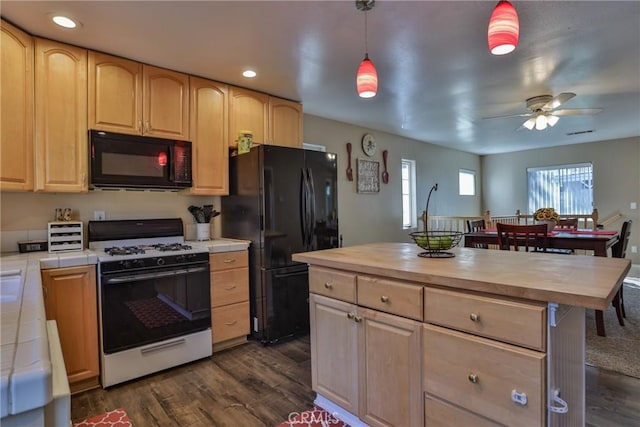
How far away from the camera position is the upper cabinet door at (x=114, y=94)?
260 cm

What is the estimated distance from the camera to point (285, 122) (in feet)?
12.5

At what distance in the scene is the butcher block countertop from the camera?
1120 millimetres

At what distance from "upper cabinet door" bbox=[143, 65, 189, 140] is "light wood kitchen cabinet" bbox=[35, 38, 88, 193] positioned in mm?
440

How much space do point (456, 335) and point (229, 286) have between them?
2.10m

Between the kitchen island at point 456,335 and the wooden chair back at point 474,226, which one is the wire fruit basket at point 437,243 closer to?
the kitchen island at point 456,335

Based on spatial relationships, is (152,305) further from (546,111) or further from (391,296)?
(546,111)

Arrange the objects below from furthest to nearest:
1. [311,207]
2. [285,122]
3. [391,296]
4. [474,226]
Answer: [474,226] → [285,122] → [311,207] → [391,296]

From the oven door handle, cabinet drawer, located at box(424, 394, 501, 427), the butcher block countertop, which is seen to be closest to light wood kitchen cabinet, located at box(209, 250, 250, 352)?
the oven door handle

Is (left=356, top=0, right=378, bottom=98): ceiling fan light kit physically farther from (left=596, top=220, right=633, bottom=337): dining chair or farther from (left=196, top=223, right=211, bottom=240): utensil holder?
(left=596, top=220, right=633, bottom=337): dining chair

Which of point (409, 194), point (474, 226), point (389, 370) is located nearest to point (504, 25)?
point (389, 370)

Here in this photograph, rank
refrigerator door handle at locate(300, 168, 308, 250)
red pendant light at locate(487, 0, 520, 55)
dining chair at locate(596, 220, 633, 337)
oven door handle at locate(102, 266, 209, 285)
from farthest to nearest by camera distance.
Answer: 1. refrigerator door handle at locate(300, 168, 308, 250)
2. dining chair at locate(596, 220, 633, 337)
3. oven door handle at locate(102, 266, 209, 285)
4. red pendant light at locate(487, 0, 520, 55)

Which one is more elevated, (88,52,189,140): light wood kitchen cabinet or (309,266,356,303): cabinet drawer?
(88,52,189,140): light wood kitchen cabinet

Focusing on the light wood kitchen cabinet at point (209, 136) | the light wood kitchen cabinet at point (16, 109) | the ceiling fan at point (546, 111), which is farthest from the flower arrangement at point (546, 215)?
the light wood kitchen cabinet at point (16, 109)

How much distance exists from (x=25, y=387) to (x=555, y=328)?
1444 mm
